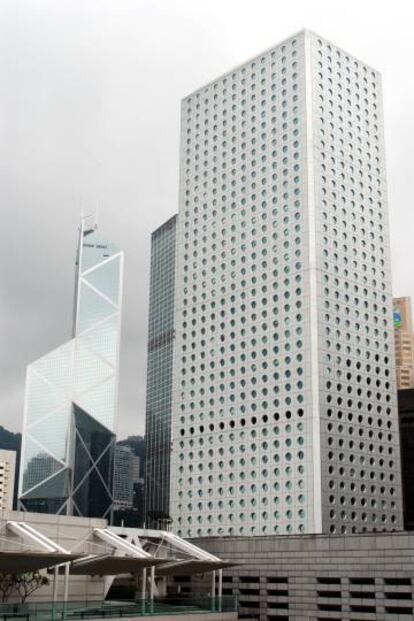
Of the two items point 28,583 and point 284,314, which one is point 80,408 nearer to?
point 284,314

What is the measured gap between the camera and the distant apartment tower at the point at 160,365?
179750mm

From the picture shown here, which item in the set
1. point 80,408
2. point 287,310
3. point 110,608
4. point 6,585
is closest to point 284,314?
point 287,310

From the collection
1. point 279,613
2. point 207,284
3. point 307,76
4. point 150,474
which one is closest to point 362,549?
point 279,613

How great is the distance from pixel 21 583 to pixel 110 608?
16.6ft

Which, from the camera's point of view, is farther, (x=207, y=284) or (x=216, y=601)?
(x=207, y=284)

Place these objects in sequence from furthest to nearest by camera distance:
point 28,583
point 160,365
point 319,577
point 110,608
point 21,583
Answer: point 160,365
point 319,577
point 28,583
point 21,583
point 110,608

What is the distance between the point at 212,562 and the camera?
51562 mm

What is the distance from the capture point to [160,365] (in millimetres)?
189375

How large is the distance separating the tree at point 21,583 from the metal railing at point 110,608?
2825mm

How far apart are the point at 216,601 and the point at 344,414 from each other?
87.0 feet

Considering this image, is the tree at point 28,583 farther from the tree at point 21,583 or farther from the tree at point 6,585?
the tree at point 6,585

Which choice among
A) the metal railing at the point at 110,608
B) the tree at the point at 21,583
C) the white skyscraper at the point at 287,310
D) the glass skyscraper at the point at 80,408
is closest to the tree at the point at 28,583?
the tree at the point at 21,583

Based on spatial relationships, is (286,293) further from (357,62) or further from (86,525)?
(86,525)

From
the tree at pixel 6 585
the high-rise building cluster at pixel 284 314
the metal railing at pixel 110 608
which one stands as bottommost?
the metal railing at pixel 110 608
